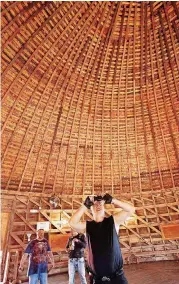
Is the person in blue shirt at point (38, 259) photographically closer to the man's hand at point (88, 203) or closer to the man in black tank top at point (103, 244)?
the man in black tank top at point (103, 244)

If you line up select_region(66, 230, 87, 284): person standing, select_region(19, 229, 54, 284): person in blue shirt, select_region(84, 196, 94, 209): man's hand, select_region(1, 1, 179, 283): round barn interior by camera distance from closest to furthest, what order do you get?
1. select_region(84, 196, 94, 209): man's hand
2. select_region(19, 229, 54, 284): person in blue shirt
3. select_region(66, 230, 87, 284): person standing
4. select_region(1, 1, 179, 283): round barn interior

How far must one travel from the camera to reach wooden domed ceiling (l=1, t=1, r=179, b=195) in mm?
7320

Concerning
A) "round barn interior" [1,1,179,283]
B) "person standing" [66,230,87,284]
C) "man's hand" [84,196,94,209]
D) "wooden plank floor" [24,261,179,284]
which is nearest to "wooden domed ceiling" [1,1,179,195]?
"round barn interior" [1,1,179,283]

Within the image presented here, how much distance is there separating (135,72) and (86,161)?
490 cm

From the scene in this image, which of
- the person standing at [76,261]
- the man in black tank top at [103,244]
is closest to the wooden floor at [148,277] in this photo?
the person standing at [76,261]

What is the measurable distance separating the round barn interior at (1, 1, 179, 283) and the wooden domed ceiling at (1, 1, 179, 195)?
0.13 feet

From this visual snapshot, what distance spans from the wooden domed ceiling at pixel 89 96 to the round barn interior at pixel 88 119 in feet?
0.13

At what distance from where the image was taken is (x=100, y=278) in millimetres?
2393

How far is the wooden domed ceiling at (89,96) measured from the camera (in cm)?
732

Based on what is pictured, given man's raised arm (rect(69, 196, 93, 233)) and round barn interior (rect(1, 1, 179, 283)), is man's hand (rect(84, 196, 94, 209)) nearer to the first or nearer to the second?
man's raised arm (rect(69, 196, 93, 233))

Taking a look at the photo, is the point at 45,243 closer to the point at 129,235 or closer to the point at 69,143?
the point at 69,143

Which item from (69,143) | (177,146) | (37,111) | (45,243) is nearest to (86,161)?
(69,143)

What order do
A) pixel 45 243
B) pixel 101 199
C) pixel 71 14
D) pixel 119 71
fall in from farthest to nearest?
pixel 119 71
pixel 71 14
pixel 45 243
pixel 101 199

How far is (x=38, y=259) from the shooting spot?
5.03 meters
